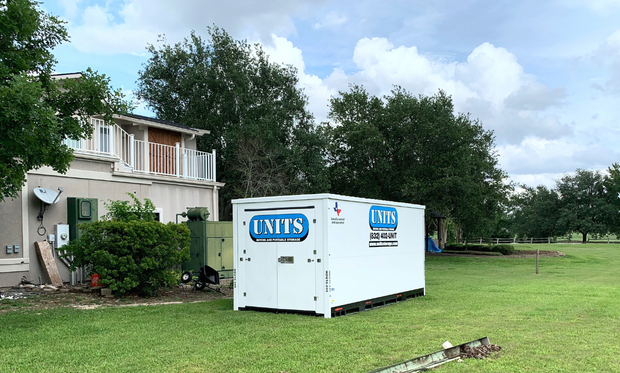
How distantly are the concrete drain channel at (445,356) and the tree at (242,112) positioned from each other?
19.7 m

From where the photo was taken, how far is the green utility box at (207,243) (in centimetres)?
1620

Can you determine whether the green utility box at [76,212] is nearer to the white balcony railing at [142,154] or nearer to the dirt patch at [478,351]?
the white balcony railing at [142,154]

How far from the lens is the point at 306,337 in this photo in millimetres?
7793

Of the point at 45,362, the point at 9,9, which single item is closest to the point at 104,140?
the point at 9,9

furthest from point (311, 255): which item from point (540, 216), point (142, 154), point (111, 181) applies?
point (540, 216)

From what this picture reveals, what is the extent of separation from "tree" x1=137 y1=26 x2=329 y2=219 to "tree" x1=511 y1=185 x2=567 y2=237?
53.8 metres

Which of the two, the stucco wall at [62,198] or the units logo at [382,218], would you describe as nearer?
the units logo at [382,218]

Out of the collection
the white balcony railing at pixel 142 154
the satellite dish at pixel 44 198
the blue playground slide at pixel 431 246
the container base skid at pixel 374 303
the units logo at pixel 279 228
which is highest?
the white balcony railing at pixel 142 154

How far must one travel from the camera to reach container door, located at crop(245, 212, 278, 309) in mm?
10320

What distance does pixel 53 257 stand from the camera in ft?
46.4

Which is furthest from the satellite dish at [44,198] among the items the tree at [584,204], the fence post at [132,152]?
the tree at [584,204]

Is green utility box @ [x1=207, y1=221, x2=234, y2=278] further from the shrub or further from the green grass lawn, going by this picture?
the green grass lawn

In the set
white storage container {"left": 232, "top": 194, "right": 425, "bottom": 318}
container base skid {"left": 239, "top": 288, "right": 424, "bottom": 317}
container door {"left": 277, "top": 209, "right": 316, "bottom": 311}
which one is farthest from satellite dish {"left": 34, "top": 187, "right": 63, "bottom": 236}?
container door {"left": 277, "top": 209, "right": 316, "bottom": 311}

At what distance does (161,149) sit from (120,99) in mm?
9559
